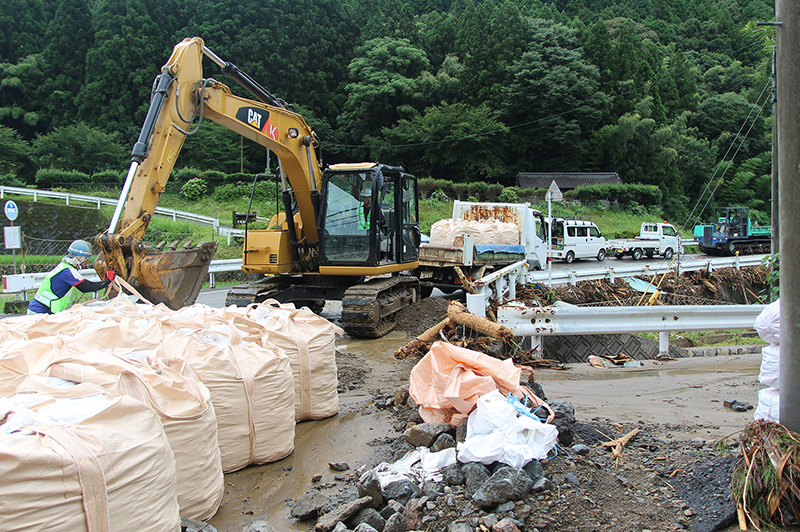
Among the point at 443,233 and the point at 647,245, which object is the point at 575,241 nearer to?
the point at 647,245

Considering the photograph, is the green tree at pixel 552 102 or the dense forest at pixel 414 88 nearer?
the dense forest at pixel 414 88

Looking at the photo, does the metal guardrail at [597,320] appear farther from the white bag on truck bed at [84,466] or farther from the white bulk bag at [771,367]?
the white bag on truck bed at [84,466]

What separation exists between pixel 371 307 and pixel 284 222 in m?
2.72

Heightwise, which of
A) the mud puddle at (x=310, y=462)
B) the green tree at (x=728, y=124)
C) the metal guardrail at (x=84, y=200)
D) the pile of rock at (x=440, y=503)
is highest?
the green tree at (x=728, y=124)

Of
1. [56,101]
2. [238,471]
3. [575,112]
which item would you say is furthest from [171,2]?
[238,471]

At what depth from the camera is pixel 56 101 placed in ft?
171

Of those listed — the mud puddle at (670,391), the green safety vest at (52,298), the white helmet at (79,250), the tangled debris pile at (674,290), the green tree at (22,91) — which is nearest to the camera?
the mud puddle at (670,391)

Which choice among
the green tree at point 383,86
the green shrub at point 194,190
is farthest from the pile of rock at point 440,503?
the green tree at point 383,86

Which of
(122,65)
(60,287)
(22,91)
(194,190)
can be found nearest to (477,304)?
(60,287)

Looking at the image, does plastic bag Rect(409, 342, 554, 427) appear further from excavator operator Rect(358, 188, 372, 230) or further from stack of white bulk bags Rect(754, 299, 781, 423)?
excavator operator Rect(358, 188, 372, 230)

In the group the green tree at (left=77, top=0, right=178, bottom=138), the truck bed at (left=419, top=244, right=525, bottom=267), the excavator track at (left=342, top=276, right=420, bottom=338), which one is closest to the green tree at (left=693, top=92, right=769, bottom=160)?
the truck bed at (left=419, top=244, right=525, bottom=267)

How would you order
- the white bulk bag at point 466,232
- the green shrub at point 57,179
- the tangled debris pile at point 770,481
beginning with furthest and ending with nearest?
the green shrub at point 57,179 < the white bulk bag at point 466,232 < the tangled debris pile at point 770,481

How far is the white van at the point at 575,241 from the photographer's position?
1056 inches

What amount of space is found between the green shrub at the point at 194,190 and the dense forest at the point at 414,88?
7.31 meters
